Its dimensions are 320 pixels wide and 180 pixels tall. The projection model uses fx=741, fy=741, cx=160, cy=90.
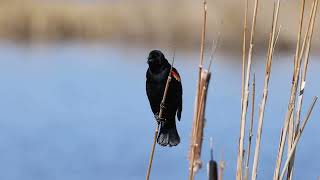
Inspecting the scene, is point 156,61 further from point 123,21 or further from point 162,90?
point 123,21

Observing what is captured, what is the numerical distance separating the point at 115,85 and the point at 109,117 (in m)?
1.91

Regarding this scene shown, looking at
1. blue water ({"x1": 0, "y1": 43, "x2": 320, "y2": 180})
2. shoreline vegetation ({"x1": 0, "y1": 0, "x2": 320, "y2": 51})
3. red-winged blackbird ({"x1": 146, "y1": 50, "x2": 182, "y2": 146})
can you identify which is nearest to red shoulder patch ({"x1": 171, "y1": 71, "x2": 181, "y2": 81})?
red-winged blackbird ({"x1": 146, "y1": 50, "x2": 182, "y2": 146})

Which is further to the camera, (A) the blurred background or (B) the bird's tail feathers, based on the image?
(A) the blurred background

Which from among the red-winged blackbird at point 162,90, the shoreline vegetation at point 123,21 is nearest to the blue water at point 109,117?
the shoreline vegetation at point 123,21

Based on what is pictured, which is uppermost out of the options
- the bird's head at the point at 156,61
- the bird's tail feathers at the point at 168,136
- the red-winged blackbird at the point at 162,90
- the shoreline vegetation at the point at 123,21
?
the bird's head at the point at 156,61

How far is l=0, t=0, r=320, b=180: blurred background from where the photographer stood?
787cm

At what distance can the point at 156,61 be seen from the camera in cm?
198

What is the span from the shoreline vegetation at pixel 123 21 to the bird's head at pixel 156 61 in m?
10.8

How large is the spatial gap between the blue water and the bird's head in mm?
5185

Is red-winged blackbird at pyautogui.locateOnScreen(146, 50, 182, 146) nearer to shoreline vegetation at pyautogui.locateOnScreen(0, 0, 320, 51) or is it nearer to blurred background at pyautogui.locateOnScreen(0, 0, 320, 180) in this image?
blurred background at pyautogui.locateOnScreen(0, 0, 320, 180)

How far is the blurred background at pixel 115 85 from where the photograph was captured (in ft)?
25.8

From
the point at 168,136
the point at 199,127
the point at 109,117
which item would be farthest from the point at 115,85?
the point at 199,127

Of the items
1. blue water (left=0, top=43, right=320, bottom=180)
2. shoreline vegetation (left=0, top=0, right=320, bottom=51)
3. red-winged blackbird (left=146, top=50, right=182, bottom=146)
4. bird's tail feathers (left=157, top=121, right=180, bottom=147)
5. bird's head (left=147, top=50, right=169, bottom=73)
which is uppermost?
bird's head (left=147, top=50, right=169, bottom=73)

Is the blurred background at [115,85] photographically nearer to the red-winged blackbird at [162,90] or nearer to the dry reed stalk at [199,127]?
the red-winged blackbird at [162,90]
